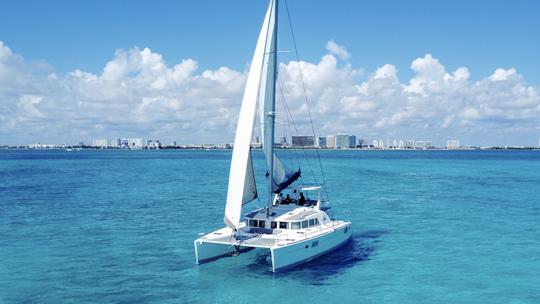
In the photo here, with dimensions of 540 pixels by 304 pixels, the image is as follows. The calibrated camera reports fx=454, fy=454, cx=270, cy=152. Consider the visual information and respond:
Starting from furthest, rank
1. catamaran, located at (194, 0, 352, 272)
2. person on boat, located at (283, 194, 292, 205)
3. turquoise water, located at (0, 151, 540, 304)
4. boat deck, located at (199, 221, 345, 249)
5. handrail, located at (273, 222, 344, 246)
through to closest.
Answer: person on boat, located at (283, 194, 292, 205), catamaran, located at (194, 0, 352, 272), handrail, located at (273, 222, 344, 246), boat deck, located at (199, 221, 345, 249), turquoise water, located at (0, 151, 540, 304)

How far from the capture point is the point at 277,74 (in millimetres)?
27953

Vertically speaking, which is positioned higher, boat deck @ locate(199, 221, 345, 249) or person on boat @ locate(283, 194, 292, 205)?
person on boat @ locate(283, 194, 292, 205)

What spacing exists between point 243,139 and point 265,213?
207 inches

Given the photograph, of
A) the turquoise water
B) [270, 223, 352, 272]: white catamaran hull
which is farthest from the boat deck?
the turquoise water

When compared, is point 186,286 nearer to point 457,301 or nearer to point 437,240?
point 457,301

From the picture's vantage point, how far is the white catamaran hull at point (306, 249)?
2398cm

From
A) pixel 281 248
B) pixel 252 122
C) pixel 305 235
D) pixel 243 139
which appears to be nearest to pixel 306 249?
pixel 305 235

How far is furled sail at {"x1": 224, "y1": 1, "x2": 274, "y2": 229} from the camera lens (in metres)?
25.6

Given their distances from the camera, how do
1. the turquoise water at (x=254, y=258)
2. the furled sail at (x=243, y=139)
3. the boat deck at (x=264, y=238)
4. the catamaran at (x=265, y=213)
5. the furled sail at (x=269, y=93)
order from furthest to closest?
1. the furled sail at (x=269, y=93)
2. the furled sail at (x=243, y=139)
3. the catamaran at (x=265, y=213)
4. the boat deck at (x=264, y=238)
5. the turquoise water at (x=254, y=258)

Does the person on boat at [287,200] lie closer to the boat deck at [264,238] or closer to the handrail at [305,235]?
the handrail at [305,235]

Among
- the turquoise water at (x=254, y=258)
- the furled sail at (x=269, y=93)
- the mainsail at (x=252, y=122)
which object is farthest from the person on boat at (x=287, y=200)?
the turquoise water at (x=254, y=258)

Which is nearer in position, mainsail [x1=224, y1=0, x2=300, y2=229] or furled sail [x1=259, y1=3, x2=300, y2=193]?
mainsail [x1=224, y1=0, x2=300, y2=229]

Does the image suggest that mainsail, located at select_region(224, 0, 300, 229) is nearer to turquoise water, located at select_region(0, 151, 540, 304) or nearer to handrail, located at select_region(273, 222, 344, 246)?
handrail, located at select_region(273, 222, 344, 246)

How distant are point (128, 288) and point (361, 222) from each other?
23813 millimetres
